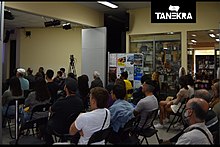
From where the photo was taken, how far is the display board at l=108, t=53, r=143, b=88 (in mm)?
8500

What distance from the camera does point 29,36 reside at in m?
12.7

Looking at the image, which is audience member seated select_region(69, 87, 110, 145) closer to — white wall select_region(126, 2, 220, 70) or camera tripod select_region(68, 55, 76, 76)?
white wall select_region(126, 2, 220, 70)

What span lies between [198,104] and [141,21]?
679cm

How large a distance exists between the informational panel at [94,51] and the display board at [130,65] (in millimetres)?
449

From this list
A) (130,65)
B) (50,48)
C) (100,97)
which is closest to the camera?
(100,97)

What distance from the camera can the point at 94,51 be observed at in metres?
9.41

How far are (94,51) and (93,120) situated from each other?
256 inches

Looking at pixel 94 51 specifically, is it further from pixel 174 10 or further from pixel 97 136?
pixel 97 136

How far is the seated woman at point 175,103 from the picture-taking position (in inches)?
252

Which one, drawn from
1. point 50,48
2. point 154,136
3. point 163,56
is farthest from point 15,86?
point 50,48

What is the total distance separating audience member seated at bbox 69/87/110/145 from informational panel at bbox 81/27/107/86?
19.6ft

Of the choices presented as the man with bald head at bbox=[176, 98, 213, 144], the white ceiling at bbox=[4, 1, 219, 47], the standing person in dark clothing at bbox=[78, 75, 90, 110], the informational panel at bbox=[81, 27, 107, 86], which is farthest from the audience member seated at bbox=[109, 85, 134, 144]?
the informational panel at bbox=[81, 27, 107, 86]

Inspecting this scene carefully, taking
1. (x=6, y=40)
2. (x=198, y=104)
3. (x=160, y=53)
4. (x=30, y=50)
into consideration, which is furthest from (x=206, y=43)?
(x=198, y=104)

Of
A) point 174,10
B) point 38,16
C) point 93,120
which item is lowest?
point 93,120
